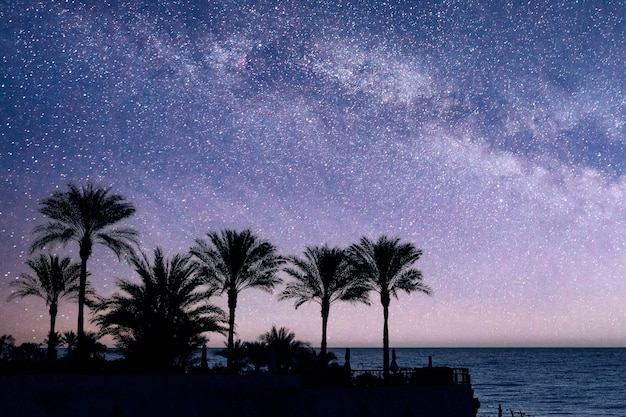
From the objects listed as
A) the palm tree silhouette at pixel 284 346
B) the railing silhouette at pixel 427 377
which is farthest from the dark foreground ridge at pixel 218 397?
the palm tree silhouette at pixel 284 346

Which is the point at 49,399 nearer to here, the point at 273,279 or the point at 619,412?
the point at 273,279

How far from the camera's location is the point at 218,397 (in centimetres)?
2131

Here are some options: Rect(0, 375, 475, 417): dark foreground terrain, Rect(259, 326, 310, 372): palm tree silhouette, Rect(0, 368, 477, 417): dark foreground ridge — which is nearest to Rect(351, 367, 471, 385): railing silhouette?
Rect(0, 368, 477, 417): dark foreground ridge

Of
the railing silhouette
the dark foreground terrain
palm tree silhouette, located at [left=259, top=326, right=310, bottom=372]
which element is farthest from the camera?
palm tree silhouette, located at [left=259, top=326, right=310, bottom=372]

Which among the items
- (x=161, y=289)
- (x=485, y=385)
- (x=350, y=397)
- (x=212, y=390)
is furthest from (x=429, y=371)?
(x=485, y=385)

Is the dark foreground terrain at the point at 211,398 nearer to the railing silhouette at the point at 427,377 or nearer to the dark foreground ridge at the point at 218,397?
the dark foreground ridge at the point at 218,397

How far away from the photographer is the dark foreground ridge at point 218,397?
61.0ft

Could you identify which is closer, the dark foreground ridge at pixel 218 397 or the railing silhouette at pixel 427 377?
the dark foreground ridge at pixel 218 397

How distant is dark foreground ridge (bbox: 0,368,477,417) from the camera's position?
1858 cm

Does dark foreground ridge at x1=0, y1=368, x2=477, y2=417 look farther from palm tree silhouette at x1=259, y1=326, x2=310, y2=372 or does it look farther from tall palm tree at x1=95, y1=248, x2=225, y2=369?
palm tree silhouette at x1=259, y1=326, x2=310, y2=372

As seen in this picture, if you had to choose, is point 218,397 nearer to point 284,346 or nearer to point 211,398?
point 211,398

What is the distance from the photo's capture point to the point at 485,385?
101375 millimetres

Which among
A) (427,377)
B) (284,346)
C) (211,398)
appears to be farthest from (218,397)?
(284,346)

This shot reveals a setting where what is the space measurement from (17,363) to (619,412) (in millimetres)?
69279
